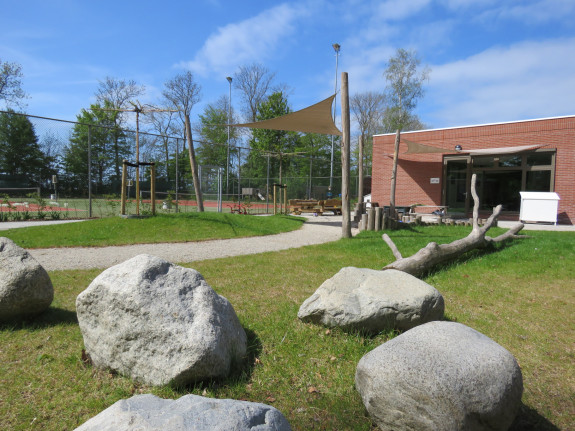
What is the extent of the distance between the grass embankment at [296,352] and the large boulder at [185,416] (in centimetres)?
86

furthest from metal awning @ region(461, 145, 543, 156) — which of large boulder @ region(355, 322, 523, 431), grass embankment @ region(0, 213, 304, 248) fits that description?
large boulder @ region(355, 322, 523, 431)

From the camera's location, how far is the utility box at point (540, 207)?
14.3 m

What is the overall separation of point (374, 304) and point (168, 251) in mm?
5526

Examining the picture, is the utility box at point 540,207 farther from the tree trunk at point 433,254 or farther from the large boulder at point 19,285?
the large boulder at point 19,285

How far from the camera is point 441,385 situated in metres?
1.95

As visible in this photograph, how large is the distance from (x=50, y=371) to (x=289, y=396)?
181cm

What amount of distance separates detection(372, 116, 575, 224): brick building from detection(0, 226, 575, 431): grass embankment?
41.6 ft

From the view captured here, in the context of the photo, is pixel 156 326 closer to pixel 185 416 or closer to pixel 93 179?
pixel 185 416

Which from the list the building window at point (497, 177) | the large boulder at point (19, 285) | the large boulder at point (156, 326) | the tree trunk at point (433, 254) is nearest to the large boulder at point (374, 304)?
the large boulder at point (156, 326)

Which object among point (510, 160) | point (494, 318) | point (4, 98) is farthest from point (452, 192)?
point (4, 98)

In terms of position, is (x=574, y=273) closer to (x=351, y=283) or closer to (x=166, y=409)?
(x=351, y=283)

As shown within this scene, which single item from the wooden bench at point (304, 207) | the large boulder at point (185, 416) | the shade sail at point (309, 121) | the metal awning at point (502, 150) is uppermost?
the shade sail at point (309, 121)

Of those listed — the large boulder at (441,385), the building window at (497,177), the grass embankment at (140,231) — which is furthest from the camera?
the building window at (497,177)

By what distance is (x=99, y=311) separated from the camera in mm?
2691
